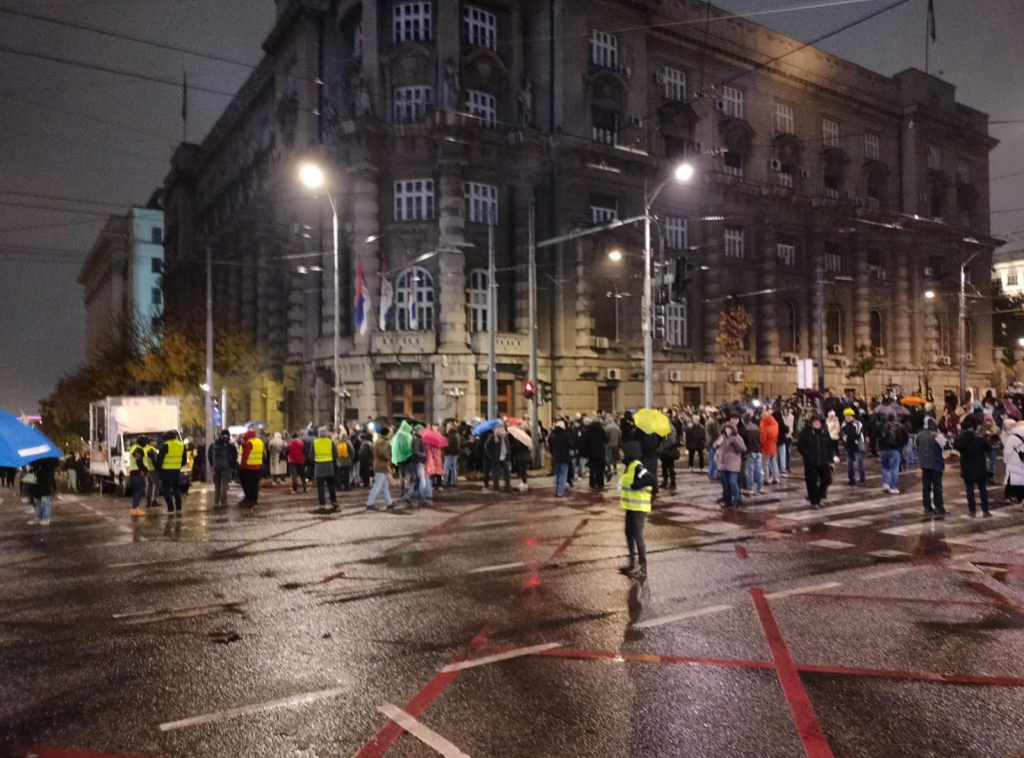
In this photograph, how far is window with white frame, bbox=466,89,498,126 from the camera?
34594 millimetres

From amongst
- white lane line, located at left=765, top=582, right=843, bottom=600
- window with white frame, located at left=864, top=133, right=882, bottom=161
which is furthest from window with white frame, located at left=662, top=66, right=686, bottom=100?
white lane line, located at left=765, top=582, right=843, bottom=600

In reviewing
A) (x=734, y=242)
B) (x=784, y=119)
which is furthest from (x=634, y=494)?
(x=784, y=119)

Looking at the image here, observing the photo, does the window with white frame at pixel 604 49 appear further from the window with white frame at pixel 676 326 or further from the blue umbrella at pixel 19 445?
the blue umbrella at pixel 19 445

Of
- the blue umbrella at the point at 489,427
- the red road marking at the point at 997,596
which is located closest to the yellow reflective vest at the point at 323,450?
the blue umbrella at the point at 489,427

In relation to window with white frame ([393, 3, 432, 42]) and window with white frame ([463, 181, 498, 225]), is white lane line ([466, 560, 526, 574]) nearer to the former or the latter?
window with white frame ([463, 181, 498, 225])

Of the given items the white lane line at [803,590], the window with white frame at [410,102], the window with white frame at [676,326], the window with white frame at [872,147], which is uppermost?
the window with white frame at [872,147]

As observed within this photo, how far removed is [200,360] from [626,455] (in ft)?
122

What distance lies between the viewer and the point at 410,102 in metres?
33.7

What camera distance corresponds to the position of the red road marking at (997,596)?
8.24 meters

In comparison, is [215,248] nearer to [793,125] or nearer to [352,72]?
[352,72]

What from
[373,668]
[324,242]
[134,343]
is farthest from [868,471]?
[134,343]

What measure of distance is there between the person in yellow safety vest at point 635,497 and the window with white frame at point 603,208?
1100 inches

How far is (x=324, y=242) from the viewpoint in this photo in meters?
35.7

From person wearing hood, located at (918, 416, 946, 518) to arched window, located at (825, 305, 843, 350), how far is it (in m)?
35.4
